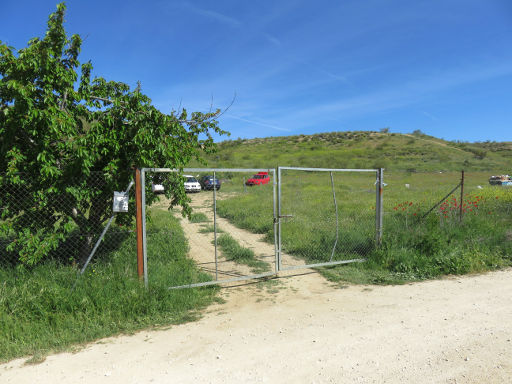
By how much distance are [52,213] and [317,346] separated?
4.34 meters

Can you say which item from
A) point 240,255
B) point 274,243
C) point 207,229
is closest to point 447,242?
point 274,243

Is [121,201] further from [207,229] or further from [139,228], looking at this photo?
[207,229]

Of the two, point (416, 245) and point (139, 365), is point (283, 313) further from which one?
point (416, 245)

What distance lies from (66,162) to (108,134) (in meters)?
0.73

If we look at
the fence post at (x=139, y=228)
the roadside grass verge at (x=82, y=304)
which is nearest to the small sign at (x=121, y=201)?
the fence post at (x=139, y=228)

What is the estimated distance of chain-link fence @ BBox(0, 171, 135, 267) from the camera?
14.0ft

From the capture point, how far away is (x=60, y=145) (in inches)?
168

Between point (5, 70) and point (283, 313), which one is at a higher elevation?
point (5, 70)

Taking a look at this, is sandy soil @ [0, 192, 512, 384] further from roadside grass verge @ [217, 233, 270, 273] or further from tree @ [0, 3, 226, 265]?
tree @ [0, 3, 226, 265]

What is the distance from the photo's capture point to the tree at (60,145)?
4.15 m

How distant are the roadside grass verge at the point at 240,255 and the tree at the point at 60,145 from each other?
2141mm

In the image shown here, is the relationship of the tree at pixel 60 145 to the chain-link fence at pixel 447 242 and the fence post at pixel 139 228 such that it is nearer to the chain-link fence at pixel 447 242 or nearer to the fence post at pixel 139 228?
the fence post at pixel 139 228

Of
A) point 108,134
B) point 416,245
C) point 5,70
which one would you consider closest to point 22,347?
point 108,134

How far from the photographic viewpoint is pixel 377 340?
11.3ft
